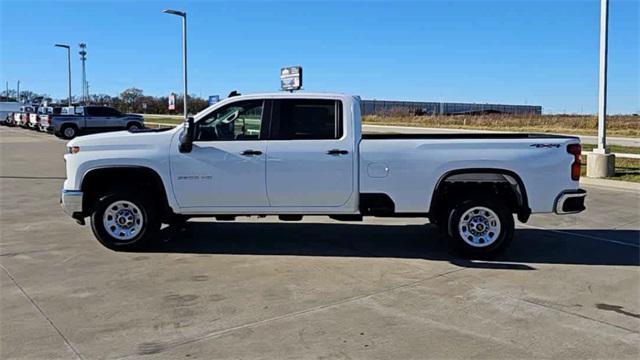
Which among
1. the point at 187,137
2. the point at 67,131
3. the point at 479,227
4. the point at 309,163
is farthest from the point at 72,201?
the point at 67,131

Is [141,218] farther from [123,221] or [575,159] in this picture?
[575,159]

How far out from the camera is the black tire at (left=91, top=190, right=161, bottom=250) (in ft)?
24.2

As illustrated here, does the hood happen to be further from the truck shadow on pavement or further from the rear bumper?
the rear bumper

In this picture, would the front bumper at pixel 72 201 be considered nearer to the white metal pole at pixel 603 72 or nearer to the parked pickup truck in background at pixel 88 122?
the white metal pole at pixel 603 72

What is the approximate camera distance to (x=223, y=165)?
7.20 m

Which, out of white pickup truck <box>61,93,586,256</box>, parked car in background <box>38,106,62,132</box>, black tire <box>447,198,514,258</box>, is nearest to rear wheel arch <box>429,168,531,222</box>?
white pickup truck <box>61,93,586,256</box>

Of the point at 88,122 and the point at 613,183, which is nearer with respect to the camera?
the point at 613,183

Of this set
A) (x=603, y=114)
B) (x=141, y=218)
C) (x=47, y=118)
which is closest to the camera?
(x=141, y=218)

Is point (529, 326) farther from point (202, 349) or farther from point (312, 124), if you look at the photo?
point (312, 124)

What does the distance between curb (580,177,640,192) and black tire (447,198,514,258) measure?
8078 millimetres

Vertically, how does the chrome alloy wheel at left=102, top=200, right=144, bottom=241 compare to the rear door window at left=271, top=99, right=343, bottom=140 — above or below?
below

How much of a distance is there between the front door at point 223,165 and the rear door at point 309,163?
16 cm

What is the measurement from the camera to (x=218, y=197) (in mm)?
7273

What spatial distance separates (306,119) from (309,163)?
0.59 m
